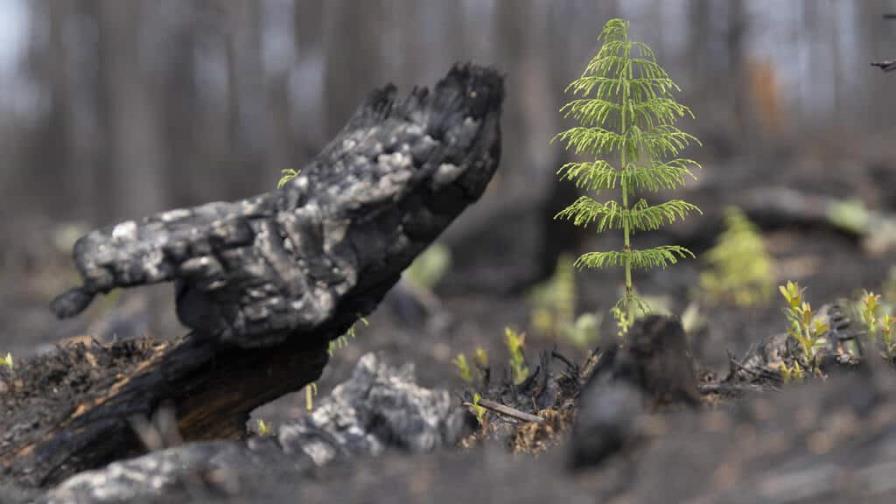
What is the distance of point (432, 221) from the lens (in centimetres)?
320

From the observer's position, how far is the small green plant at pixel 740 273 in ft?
30.7

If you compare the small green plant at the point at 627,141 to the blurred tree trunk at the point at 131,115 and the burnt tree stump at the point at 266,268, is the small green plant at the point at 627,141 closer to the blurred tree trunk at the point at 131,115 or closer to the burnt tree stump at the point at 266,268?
the burnt tree stump at the point at 266,268

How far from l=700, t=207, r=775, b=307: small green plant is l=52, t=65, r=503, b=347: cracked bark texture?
21.7 feet

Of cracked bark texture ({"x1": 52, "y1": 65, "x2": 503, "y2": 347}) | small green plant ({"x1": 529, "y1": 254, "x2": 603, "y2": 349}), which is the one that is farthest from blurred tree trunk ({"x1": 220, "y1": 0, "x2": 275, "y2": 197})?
cracked bark texture ({"x1": 52, "y1": 65, "x2": 503, "y2": 347})

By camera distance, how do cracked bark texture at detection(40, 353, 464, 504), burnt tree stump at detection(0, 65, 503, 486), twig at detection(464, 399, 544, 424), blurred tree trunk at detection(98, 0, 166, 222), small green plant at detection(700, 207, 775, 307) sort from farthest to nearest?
blurred tree trunk at detection(98, 0, 166, 222) < small green plant at detection(700, 207, 775, 307) < twig at detection(464, 399, 544, 424) < burnt tree stump at detection(0, 65, 503, 486) < cracked bark texture at detection(40, 353, 464, 504)

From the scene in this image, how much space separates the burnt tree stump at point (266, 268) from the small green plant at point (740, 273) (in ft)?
21.7

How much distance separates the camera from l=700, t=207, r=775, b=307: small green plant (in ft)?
30.7

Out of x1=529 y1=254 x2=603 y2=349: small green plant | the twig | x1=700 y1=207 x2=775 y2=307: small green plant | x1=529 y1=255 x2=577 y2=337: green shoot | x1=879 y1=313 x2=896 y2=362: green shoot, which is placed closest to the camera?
the twig

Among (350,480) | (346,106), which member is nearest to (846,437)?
(350,480)

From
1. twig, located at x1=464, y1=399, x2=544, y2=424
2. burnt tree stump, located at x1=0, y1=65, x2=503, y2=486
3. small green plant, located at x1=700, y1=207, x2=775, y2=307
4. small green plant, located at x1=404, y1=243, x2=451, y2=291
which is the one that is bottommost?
small green plant, located at x1=404, y1=243, x2=451, y2=291

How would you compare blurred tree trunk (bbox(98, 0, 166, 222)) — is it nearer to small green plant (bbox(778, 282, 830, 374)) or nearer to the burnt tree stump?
the burnt tree stump

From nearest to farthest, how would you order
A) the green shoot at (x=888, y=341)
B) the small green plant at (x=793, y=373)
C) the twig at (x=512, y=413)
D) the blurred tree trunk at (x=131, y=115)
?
1. the twig at (x=512, y=413)
2. the small green plant at (x=793, y=373)
3. the green shoot at (x=888, y=341)
4. the blurred tree trunk at (x=131, y=115)

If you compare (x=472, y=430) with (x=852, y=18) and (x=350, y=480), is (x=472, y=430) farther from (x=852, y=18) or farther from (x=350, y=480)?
(x=852, y=18)

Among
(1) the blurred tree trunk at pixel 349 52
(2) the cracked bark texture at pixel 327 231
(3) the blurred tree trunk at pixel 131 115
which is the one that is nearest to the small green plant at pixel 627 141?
(2) the cracked bark texture at pixel 327 231
